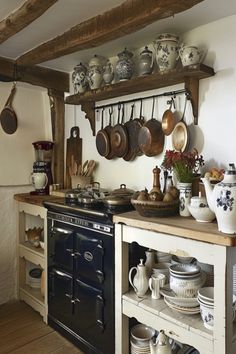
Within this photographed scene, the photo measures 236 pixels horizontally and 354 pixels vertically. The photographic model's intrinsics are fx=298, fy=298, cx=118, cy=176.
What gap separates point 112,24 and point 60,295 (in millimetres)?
1691

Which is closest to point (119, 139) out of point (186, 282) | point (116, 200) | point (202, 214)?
point (116, 200)

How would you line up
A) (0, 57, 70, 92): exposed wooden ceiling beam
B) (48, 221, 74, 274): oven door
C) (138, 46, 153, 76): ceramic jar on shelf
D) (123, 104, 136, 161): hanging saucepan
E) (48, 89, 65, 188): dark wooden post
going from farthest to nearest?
1. (48, 89, 65, 188): dark wooden post
2. (0, 57, 70, 92): exposed wooden ceiling beam
3. (123, 104, 136, 161): hanging saucepan
4. (48, 221, 74, 274): oven door
5. (138, 46, 153, 76): ceramic jar on shelf

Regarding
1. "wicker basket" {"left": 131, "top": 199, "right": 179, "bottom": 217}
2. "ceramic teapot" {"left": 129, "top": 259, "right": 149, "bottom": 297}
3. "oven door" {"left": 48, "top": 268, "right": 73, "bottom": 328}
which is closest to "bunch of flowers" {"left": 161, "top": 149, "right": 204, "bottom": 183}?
"wicker basket" {"left": 131, "top": 199, "right": 179, "bottom": 217}

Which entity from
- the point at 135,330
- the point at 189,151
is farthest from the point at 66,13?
the point at 135,330

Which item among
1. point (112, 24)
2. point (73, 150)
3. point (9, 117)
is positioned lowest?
point (73, 150)

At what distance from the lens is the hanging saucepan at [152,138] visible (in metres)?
1.85

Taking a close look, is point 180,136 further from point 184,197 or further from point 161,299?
point 161,299

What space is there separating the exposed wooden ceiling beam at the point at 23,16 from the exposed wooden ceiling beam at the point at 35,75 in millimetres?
528

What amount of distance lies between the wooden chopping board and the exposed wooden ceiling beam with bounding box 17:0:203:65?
68 centimetres

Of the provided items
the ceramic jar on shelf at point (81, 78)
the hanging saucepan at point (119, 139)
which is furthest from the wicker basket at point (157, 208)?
the ceramic jar on shelf at point (81, 78)

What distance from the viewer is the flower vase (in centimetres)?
147

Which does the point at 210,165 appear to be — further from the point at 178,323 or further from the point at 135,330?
the point at 135,330

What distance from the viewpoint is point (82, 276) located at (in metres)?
1.81

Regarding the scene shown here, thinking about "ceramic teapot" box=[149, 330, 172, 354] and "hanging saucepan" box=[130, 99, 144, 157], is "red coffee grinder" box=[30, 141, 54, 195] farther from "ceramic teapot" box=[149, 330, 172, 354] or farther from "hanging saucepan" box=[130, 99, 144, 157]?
"ceramic teapot" box=[149, 330, 172, 354]
